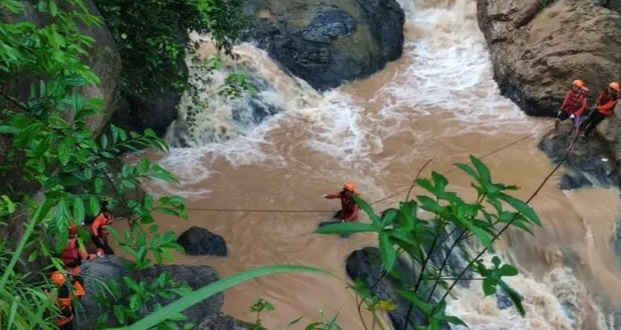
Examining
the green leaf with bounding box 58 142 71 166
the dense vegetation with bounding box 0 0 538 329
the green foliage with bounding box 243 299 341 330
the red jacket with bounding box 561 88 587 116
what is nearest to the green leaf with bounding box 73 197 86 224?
the dense vegetation with bounding box 0 0 538 329

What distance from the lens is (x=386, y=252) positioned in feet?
5.98

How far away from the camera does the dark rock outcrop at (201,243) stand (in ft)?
22.4

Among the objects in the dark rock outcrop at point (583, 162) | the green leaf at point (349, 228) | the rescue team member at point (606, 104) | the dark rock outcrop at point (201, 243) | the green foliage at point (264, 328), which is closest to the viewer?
the green leaf at point (349, 228)

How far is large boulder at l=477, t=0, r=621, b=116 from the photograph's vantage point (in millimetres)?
9992

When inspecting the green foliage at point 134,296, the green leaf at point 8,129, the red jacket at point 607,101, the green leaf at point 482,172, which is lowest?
the red jacket at point 607,101

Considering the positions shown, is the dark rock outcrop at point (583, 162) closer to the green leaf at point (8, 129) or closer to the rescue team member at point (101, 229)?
the rescue team member at point (101, 229)

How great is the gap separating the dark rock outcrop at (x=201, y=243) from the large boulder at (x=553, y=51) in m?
6.04

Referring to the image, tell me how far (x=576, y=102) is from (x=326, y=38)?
4746 mm

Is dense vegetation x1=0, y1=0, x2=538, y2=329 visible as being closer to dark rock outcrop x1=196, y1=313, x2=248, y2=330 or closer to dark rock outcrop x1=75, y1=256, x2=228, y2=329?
dark rock outcrop x1=196, y1=313, x2=248, y2=330

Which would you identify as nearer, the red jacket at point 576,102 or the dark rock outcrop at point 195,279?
the dark rock outcrop at point 195,279

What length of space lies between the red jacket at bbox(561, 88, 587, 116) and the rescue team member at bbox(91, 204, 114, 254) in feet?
21.4

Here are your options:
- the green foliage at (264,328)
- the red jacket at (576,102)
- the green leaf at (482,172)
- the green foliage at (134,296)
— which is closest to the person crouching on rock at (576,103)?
the red jacket at (576,102)

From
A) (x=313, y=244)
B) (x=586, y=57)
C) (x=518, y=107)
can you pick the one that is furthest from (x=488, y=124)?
(x=313, y=244)

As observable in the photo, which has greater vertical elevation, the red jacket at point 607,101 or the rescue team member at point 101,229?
the red jacket at point 607,101
